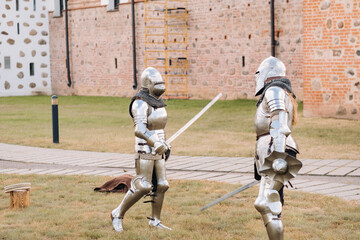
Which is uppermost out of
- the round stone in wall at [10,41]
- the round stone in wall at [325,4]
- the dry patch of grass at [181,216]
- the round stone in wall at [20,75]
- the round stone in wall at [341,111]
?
the round stone in wall at [325,4]

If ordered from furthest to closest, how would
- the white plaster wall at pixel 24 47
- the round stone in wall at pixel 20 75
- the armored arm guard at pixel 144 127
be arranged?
the round stone in wall at pixel 20 75 < the white plaster wall at pixel 24 47 < the armored arm guard at pixel 144 127

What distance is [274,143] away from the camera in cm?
421

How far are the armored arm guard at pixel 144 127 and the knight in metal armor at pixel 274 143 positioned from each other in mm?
795

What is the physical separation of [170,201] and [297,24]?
13.0 m

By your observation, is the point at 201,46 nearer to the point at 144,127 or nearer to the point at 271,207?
the point at 144,127

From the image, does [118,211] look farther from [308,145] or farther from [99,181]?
[308,145]

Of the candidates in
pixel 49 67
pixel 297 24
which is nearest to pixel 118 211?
pixel 297 24

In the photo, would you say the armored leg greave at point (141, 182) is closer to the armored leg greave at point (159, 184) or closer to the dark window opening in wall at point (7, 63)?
the armored leg greave at point (159, 184)

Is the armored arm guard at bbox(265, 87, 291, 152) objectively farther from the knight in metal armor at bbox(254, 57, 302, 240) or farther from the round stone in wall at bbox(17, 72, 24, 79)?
the round stone in wall at bbox(17, 72, 24, 79)

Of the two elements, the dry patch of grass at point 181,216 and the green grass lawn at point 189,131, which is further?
the green grass lawn at point 189,131

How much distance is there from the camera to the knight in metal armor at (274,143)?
4.15 metres

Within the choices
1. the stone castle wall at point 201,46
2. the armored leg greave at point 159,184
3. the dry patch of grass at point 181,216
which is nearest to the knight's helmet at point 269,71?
the armored leg greave at point 159,184

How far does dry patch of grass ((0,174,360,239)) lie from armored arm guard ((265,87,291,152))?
1.07 meters

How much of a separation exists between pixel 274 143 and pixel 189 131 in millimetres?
8521
